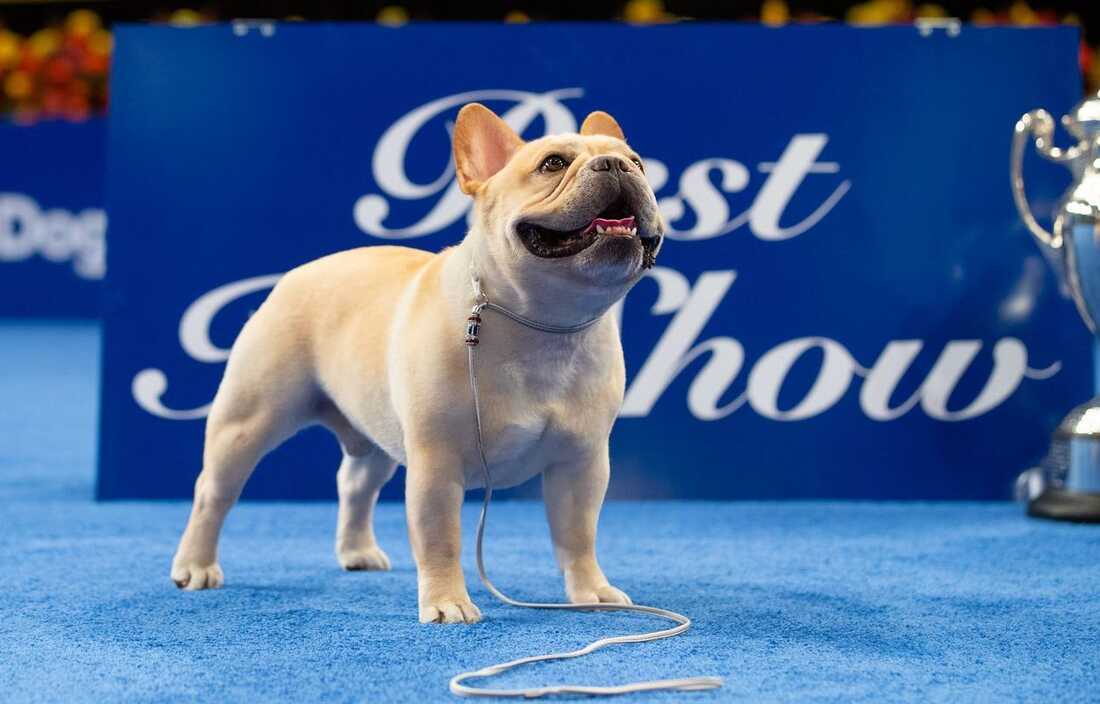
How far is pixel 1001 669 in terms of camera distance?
206 cm

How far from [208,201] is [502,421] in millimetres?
1924

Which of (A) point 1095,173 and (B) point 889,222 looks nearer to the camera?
(A) point 1095,173

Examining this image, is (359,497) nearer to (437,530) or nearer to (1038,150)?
(437,530)

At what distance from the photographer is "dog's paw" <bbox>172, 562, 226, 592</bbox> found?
8.94 ft

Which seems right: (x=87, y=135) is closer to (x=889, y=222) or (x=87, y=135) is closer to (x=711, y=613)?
(x=889, y=222)

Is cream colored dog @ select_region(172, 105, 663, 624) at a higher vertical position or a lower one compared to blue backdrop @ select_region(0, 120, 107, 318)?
lower

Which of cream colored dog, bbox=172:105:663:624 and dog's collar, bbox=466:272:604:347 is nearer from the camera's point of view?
cream colored dog, bbox=172:105:663:624

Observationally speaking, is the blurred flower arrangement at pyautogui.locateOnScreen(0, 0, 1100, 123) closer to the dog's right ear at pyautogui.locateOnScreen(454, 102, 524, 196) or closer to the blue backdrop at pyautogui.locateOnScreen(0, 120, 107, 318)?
the blue backdrop at pyautogui.locateOnScreen(0, 120, 107, 318)

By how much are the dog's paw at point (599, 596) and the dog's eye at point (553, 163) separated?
79cm

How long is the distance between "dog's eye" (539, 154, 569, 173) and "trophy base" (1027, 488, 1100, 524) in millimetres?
1975

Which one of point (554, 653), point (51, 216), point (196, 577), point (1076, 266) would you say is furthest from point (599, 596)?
point (51, 216)

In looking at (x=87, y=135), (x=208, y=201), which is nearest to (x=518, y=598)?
(x=208, y=201)

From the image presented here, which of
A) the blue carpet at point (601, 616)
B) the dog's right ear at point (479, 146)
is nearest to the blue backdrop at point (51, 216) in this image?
the blue carpet at point (601, 616)

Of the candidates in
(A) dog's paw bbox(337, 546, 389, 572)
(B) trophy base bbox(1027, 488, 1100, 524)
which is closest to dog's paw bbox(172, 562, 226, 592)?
(A) dog's paw bbox(337, 546, 389, 572)
